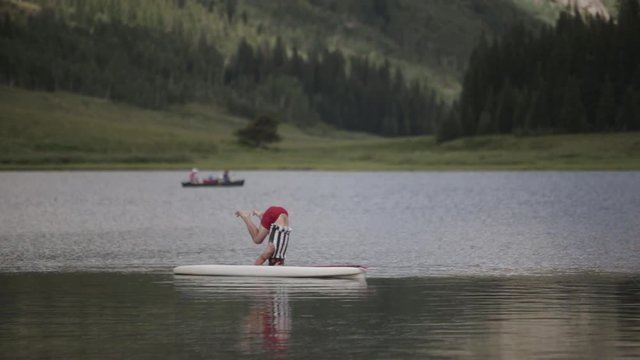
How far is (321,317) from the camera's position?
32750 mm

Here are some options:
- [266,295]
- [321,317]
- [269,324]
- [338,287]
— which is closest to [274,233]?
[338,287]

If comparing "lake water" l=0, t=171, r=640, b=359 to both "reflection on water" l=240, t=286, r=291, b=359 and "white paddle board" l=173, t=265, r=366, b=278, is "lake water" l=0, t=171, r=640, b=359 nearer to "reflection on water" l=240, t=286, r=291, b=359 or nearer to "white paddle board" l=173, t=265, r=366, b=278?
"reflection on water" l=240, t=286, r=291, b=359

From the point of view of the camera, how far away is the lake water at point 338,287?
92.5 feet

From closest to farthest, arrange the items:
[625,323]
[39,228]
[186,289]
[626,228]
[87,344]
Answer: [87,344] → [625,323] → [186,289] → [626,228] → [39,228]

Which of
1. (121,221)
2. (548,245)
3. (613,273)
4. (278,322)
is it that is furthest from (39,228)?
(278,322)

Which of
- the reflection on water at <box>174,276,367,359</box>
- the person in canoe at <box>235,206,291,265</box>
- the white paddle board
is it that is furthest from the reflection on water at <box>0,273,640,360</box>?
the person in canoe at <box>235,206,291,265</box>

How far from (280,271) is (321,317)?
1008 cm

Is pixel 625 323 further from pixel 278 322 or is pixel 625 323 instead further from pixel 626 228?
pixel 626 228

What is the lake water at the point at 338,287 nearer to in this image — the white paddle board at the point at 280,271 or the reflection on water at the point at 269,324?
the reflection on water at the point at 269,324

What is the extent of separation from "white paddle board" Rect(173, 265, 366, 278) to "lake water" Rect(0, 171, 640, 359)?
59cm

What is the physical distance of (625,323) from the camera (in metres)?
31.0

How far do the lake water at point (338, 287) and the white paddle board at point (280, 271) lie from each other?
0.59m

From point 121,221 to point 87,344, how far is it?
53.2 m

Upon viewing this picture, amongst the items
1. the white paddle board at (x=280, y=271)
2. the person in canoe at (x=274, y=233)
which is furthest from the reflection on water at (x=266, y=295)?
the person in canoe at (x=274, y=233)
